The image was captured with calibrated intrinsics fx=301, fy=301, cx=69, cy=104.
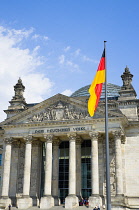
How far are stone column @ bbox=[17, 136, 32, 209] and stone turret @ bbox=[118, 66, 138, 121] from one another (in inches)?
655

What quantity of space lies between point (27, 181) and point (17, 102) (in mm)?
16464

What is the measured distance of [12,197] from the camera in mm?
49500

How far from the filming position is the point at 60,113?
160 feet

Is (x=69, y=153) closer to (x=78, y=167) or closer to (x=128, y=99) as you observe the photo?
(x=78, y=167)

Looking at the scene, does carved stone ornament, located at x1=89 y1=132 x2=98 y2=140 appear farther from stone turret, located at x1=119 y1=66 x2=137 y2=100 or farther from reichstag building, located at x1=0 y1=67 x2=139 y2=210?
stone turret, located at x1=119 y1=66 x2=137 y2=100

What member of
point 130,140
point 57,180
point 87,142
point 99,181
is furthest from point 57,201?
point 130,140

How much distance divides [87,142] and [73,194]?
9932 mm

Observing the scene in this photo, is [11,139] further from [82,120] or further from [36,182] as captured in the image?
[82,120]

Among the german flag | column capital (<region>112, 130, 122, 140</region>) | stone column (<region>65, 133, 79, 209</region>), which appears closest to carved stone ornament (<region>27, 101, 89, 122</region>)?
stone column (<region>65, 133, 79, 209</region>)

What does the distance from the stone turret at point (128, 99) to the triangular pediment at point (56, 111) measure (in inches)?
300

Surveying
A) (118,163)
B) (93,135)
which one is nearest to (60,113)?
(93,135)

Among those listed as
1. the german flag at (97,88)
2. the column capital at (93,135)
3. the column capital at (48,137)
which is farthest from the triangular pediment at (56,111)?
the german flag at (97,88)

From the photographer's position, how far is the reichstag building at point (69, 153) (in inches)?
1772

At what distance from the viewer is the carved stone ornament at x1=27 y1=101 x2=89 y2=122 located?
47.9 m
